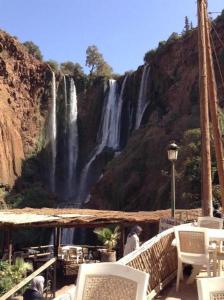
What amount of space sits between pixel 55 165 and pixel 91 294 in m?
47.7

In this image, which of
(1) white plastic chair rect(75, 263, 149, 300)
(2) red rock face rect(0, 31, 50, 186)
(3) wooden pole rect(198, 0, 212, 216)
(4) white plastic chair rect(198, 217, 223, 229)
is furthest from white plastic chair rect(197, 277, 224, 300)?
(2) red rock face rect(0, 31, 50, 186)

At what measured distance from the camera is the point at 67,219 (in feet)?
49.4

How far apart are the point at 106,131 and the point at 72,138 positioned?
4.86 meters

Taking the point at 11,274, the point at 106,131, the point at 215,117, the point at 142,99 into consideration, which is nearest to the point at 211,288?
the point at 215,117

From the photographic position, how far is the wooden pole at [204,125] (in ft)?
37.8

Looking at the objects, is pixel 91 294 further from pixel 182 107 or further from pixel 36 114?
pixel 36 114

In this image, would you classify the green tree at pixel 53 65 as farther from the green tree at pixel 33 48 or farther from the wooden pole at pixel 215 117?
the wooden pole at pixel 215 117

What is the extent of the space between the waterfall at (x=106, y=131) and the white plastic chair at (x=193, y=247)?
40.1m

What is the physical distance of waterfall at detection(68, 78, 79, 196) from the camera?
50359 mm

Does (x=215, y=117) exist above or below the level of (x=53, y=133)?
below

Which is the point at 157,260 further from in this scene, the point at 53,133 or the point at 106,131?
the point at 53,133

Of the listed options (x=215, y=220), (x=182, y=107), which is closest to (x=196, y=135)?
(x=182, y=107)

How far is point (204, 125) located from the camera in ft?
38.8

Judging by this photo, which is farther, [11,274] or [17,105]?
[17,105]
